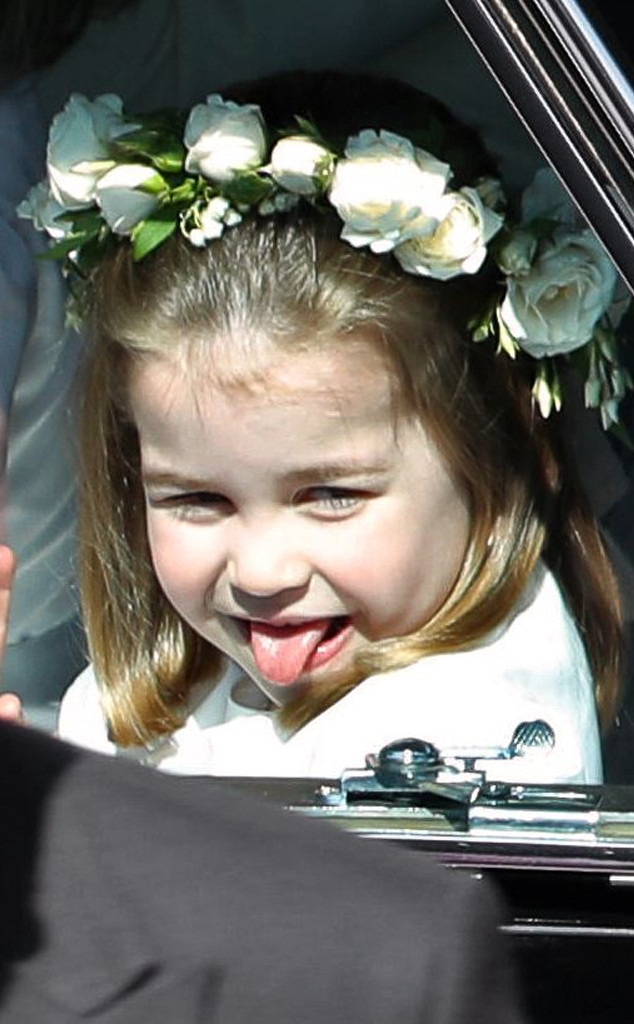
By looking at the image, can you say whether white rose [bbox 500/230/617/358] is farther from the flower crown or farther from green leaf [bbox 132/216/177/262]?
green leaf [bbox 132/216/177/262]

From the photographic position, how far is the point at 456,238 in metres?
2.20

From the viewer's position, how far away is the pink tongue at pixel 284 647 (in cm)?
229

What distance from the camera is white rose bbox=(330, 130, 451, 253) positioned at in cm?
221

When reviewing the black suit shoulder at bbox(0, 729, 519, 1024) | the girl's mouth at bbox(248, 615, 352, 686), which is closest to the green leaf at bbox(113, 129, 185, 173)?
the girl's mouth at bbox(248, 615, 352, 686)

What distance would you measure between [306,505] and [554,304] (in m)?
0.26

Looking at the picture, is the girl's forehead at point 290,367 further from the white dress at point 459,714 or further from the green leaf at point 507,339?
the white dress at point 459,714

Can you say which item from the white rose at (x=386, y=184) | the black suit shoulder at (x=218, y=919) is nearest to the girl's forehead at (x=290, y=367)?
the white rose at (x=386, y=184)

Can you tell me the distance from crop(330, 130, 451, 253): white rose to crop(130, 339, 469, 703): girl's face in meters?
0.11

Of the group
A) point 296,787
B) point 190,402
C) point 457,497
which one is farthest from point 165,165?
point 296,787

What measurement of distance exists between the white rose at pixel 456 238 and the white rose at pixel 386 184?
0.04ft

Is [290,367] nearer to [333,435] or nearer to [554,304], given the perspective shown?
[333,435]

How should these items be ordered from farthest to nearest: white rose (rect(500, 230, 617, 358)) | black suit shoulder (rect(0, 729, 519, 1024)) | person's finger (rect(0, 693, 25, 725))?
person's finger (rect(0, 693, 25, 725)) → white rose (rect(500, 230, 617, 358)) → black suit shoulder (rect(0, 729, 519, 1024))

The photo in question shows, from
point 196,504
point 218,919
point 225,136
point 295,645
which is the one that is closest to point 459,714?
point 295,645

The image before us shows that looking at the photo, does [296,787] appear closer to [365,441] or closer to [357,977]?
[365,441]
